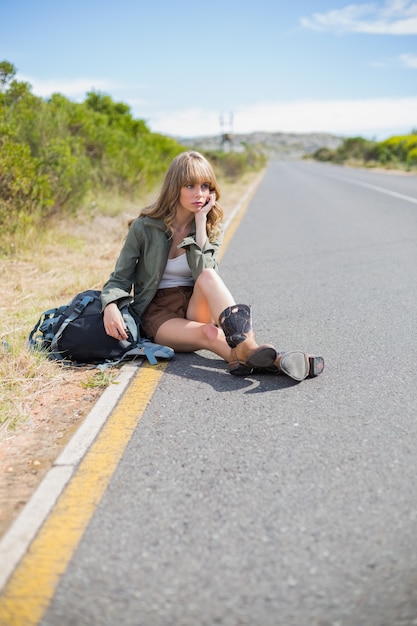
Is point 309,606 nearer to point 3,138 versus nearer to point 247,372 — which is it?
point 247,372

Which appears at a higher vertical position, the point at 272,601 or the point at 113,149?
the point at 113,149

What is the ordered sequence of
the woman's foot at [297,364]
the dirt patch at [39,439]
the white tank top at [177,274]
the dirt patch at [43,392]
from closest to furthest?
the dirt patch at [39,439] < the dirt patch at [43,392] < the woman's foot at [297,364] < the white tank top at [177,274]

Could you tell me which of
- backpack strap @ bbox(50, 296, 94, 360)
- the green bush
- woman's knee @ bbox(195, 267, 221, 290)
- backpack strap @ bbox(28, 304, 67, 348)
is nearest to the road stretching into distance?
woman's knee @ bbox(195, 267, 221, 290)

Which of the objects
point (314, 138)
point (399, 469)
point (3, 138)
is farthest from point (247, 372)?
point (314, 138)

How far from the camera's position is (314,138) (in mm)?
192625

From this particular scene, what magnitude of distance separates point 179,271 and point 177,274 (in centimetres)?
3

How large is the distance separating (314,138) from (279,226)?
190 metres

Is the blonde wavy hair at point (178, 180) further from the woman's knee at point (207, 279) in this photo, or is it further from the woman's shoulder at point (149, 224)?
the woman's knee at point (207, 279)

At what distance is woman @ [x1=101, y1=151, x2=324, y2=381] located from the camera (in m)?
3.91

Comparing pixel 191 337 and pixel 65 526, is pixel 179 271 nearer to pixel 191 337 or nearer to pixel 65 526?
pixel 191 337

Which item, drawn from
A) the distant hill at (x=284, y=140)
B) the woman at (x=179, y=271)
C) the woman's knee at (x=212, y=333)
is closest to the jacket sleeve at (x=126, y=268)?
the woman at (x=179, y=271)

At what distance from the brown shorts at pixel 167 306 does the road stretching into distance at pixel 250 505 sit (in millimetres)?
295

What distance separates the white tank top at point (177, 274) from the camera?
421 cm

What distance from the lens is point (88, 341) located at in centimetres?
391
